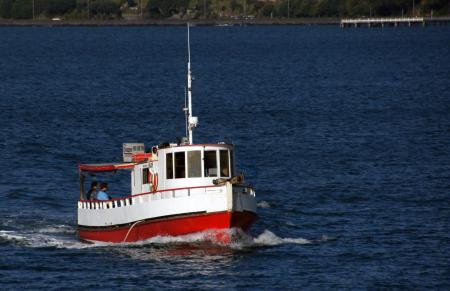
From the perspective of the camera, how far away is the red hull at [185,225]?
198 feet

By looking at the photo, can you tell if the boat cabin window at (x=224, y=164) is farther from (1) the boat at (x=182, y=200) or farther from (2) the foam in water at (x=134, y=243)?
(2) the foam in water at (x=134, y=243)

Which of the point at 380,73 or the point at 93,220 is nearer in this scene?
the point at 93,220

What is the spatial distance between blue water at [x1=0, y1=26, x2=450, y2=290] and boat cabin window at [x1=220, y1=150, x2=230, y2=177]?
9.59 feet

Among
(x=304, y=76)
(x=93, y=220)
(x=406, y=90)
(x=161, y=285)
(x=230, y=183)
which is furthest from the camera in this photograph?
(x=304, y=76)

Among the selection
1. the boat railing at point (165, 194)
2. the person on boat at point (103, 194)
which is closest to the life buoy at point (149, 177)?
the boat railing at point (165, 194)

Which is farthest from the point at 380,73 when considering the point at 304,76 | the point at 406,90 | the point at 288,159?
the point at 288,159

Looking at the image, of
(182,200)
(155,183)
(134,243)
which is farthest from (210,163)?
(134,243)

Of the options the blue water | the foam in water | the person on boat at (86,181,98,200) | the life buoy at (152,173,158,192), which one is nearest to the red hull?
the foam in water

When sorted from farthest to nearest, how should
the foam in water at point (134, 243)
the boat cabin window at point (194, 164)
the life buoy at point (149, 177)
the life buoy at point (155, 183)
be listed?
the life buoy at point (149, 177)
the life buoy at point (155, 183)
the boat cabin window at point (194, 164)
the foam in water at point (134, 243)

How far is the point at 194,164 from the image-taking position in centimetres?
6153

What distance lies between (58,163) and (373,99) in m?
61.7

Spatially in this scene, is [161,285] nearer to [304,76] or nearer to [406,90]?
[406,90]

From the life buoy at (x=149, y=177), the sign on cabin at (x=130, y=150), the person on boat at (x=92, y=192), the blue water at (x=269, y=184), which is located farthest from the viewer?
the sign on cabin at (x=130, y=150)

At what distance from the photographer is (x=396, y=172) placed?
283 ft
